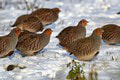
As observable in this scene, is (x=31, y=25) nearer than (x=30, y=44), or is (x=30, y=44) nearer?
(x=30, y=44)

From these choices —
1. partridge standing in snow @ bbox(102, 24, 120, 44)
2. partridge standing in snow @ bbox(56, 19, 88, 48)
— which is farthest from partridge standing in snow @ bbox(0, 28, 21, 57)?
partridge standing in snow @ bbox(102, 24, 120, 44)

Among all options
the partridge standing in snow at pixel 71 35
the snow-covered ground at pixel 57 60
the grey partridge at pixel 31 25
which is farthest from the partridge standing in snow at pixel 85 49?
the grey partridge at pixel 31 25

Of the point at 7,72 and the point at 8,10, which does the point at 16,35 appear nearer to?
the point at 7,72

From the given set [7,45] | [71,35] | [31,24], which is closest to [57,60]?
[7,45]

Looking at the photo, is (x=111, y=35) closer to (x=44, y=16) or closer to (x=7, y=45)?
(x=7, y=45)

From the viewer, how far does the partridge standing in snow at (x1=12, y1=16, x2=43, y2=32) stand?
11525 millimetres

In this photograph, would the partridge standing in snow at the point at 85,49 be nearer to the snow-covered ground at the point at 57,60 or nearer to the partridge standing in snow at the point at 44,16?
the snow-covered ground at the point at 57,60

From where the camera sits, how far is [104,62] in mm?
8391

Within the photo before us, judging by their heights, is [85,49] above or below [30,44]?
below

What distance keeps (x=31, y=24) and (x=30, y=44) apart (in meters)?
2.70

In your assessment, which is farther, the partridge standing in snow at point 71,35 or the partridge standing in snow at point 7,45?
the partridge standing in snow at point 71,35

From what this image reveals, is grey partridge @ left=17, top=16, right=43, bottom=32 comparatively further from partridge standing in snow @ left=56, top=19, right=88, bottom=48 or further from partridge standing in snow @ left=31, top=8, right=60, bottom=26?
partridge standing in snow @ left=56, top=19, right=88, bottom=48

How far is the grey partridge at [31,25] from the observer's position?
37.8 feet

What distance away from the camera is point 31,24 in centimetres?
1155
